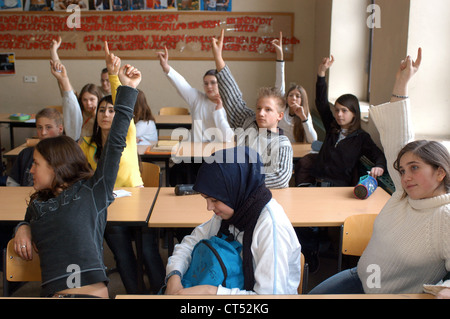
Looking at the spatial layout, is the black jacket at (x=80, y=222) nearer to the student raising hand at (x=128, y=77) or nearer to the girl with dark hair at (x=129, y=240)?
the student raising hand at (x=128, y=77)

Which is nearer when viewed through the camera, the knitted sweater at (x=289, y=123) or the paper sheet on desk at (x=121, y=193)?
the paper sheet on desk at (x=121, y=193)

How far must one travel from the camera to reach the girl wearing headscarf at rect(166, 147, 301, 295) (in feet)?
5.06

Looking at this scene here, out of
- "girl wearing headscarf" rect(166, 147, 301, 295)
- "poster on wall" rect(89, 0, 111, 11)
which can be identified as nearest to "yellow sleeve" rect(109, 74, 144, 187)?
"girl wearing headscarf" rect(166, 147, 301, 295)

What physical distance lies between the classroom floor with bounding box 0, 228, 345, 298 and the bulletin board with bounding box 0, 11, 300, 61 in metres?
3.97

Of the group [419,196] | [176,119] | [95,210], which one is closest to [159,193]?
[95,210]

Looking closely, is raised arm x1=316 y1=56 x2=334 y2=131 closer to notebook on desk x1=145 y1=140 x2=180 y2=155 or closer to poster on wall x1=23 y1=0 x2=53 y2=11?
notebook on desk x1=145 y1=140 x2=180 y2=155

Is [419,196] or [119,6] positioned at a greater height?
[119,6]

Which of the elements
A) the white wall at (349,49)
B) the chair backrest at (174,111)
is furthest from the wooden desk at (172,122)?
the white wall at (349,49)

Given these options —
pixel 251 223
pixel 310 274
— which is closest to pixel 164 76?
pixel 310 274

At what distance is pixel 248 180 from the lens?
165cm

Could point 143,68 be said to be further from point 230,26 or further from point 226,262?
point 226,262

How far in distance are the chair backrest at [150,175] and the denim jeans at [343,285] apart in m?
1.47

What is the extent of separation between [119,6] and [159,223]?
521 cm

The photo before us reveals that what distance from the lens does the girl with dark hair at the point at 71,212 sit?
5.81 feet
